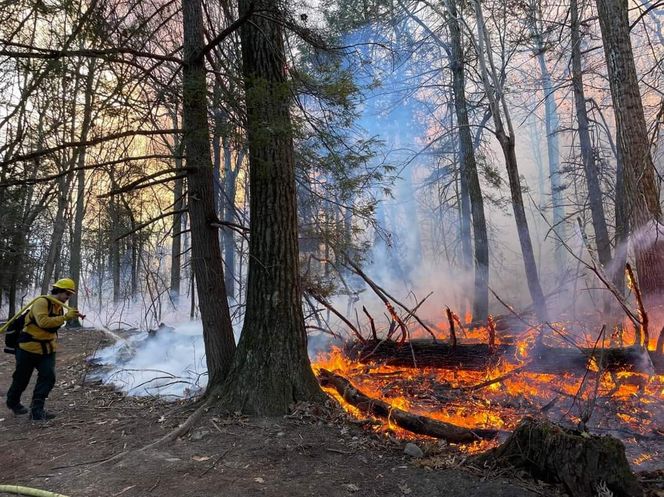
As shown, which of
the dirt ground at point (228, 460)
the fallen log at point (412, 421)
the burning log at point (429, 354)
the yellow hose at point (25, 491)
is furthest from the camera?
the burning log at point (429, 354)

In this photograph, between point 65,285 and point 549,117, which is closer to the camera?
point 65,285

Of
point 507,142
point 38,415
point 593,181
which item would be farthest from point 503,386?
point 593,181

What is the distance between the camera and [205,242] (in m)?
6.34

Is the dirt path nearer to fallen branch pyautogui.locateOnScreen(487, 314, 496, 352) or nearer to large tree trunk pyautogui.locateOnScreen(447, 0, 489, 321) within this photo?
fallen branch pyautogui.locateOnScreen(487, 314, 496, 352)

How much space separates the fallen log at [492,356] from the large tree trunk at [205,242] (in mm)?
2412

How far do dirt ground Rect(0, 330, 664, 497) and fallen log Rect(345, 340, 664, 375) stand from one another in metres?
2.38

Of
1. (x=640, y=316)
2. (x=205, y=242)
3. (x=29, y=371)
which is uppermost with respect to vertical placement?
(x=205, y=242)

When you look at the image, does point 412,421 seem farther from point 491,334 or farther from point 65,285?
point 65,285

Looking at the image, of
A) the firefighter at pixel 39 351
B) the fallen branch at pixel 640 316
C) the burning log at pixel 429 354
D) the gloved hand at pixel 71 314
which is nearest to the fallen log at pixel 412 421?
the burning log at pixel 429 354

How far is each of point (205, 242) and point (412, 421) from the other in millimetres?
3450

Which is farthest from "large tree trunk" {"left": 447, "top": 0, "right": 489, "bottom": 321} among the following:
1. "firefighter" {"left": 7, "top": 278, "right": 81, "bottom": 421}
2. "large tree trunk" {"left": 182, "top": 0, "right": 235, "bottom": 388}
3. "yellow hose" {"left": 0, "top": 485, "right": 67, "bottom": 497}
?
"yellow hose" {"left": 0, "top": 485, "right": 67, "bottom": 497}

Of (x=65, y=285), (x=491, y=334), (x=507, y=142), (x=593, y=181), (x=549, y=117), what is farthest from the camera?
(x=549, y=117)

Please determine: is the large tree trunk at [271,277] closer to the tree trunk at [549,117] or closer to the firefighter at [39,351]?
the firefighter at [39,351]

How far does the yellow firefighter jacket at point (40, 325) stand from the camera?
6.07 m
